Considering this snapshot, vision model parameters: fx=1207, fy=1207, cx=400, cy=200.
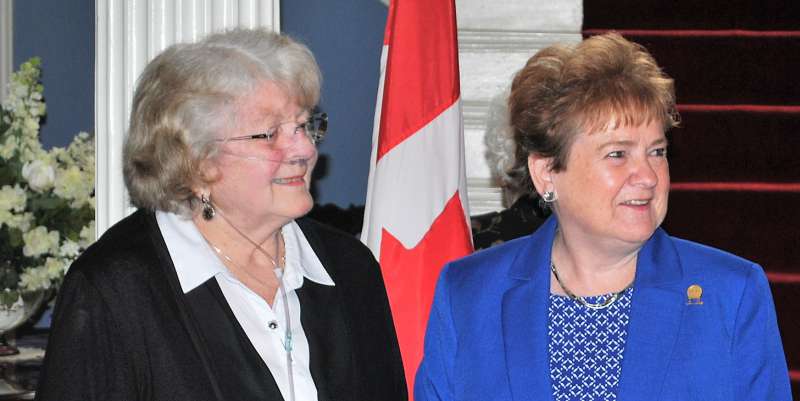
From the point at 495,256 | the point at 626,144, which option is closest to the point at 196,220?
the point at 495,256

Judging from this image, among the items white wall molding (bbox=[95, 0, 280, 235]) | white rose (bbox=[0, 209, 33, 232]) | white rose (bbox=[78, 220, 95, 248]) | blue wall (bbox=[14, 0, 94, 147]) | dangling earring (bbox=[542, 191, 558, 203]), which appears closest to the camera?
dangling earring (bbox=[542, 191, 558, 203])

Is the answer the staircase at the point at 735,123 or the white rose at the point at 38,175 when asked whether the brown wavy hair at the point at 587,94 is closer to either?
the staircase at the point at 735,123

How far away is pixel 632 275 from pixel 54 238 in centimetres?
175

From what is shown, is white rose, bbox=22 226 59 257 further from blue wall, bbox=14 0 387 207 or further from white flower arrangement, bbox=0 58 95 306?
blue wall, bbox=14 0 387 207

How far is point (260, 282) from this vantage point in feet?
7.45

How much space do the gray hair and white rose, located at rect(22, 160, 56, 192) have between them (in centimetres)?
126

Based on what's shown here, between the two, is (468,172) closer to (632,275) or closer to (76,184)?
(76,184)

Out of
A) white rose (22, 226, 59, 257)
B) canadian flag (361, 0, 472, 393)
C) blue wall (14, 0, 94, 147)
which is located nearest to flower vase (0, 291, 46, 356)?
white rose (22, 226, 59, 257)

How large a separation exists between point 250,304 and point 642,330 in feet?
2.36

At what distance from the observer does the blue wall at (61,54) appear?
4668mm

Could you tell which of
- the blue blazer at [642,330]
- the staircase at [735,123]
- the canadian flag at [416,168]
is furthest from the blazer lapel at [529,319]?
the staircase at [735,123]

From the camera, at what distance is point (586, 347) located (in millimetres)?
2277

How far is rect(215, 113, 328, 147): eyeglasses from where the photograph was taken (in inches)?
85.4

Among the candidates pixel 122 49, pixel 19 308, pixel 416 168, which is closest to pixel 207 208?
pixel 122 49
